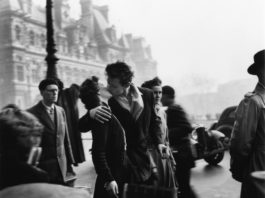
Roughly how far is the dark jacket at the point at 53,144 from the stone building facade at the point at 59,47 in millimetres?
28437

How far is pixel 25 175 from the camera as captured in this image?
162 cm

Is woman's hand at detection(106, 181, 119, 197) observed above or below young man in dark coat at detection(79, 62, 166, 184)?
below

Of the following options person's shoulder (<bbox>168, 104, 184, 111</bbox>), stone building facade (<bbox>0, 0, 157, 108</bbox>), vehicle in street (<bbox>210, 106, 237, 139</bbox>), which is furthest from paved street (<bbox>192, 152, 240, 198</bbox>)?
stone building facade (<bbox>0, 0, 157, 108</bbox>)

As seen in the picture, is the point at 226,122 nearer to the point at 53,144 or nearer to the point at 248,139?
the point at 53,144

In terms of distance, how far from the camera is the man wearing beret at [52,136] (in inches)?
157

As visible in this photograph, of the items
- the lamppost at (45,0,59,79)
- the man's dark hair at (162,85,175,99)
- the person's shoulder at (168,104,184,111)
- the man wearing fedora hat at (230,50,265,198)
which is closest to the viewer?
the man wearing fedora hat at (230,50,265,198)

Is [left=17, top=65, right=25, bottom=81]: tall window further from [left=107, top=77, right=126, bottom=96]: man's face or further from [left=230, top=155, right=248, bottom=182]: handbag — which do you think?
[left=230, top=155, right=248, bottom=182]: handbag

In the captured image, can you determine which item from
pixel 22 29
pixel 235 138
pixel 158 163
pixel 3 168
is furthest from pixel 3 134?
pixel 22 29

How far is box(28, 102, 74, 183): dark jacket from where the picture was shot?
398cm

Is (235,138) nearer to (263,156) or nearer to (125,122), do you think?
(263,156)

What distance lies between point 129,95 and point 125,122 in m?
0.24

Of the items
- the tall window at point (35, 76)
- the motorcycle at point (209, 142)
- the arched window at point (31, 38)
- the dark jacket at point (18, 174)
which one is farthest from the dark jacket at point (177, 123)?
the arched window at point (31, 38)

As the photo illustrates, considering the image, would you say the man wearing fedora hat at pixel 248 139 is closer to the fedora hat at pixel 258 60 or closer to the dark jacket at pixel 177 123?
the fedora hat at pixel 258 60

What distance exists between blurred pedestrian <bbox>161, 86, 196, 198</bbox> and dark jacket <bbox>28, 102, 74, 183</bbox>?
6.45ft
